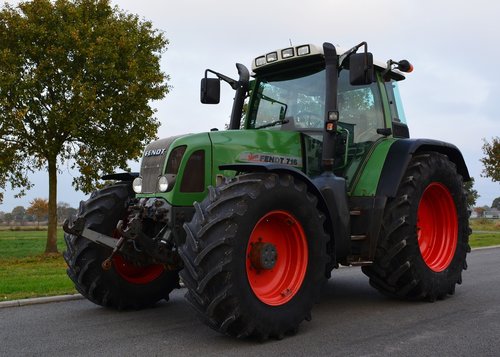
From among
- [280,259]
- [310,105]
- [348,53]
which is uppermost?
[348,53]

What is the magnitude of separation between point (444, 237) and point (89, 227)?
4354 millimetres

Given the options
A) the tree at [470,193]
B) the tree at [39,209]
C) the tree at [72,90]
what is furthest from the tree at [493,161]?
the tree at [39,209]

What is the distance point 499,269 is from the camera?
396 inches

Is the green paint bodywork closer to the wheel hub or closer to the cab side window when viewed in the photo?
the cab side window

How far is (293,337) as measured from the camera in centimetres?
479

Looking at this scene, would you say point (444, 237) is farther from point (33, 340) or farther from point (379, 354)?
point (33, 340)

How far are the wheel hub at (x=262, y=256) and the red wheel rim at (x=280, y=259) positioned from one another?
0.03 m

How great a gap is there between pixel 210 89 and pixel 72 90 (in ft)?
33.7

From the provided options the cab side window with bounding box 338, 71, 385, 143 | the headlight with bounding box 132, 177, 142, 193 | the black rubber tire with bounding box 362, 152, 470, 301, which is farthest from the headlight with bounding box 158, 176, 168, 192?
the black rubber tire with bounding box 362, 152, 470, 301

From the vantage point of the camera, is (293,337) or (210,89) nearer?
(293,337)

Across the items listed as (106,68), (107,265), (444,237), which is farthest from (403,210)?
(106,68)

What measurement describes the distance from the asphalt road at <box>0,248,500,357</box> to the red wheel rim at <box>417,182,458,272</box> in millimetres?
564

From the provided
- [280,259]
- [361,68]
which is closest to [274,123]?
[361,68]

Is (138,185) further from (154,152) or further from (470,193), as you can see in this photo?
(470,193)
